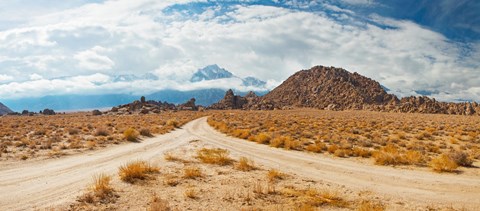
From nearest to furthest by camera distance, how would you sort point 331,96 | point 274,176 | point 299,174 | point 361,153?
point 274,176 → point 299,174 → point 361,153 → point 331,96

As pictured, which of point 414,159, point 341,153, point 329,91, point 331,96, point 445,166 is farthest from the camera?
point 329,91

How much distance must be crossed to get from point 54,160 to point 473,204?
18.1 meters

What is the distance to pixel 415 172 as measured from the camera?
1382 cm

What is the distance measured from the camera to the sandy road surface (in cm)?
991

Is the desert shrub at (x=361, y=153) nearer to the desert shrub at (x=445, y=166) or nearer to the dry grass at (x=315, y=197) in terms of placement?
the desert shrub at (x=445, y=166)

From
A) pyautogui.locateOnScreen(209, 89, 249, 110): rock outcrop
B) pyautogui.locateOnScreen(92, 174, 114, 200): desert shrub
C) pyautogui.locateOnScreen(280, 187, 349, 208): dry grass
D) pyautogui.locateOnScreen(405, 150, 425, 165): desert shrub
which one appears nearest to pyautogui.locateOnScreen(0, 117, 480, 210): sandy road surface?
pyautogui.locateOnScreen(92, 174, 114, 200): desert shrub

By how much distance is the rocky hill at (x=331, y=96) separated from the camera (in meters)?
123

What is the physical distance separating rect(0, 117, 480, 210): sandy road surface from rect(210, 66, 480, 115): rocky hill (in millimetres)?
107438

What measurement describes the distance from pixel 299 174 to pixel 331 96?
139409 mm

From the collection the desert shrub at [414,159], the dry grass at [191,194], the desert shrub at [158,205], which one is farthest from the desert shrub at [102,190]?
the desert shrub at [414,159]

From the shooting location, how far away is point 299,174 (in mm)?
13773

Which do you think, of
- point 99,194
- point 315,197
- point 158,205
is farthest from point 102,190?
point 315,197

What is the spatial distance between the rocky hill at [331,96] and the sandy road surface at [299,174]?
10744cm

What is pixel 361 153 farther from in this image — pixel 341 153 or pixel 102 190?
pixel 102 190
